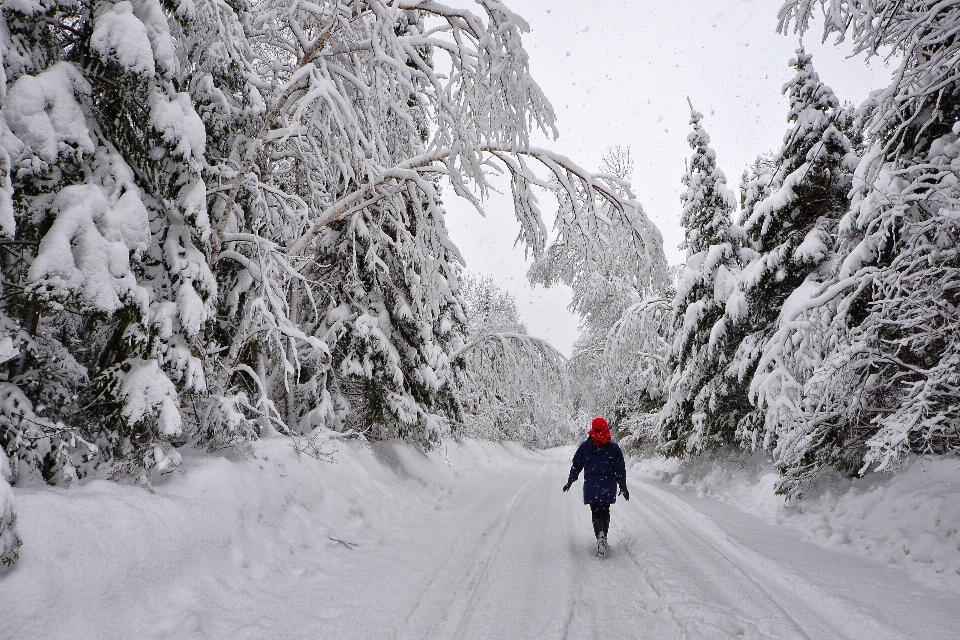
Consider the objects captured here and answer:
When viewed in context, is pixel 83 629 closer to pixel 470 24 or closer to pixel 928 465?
pixel 470 24

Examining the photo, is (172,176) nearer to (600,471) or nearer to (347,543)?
(347,543)

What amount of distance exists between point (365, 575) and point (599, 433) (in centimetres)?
371

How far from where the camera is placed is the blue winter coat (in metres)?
6.52

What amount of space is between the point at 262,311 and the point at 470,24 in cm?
399

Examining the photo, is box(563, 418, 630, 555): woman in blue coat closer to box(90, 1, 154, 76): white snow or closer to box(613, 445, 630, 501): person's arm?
box(613, 445, 630, 501): person's arm

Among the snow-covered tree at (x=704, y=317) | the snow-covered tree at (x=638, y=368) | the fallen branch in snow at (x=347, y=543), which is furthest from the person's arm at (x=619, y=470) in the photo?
the snow-covered tree at (x=638, y=368)

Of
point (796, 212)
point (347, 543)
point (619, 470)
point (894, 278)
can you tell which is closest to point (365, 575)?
point (347, 543)

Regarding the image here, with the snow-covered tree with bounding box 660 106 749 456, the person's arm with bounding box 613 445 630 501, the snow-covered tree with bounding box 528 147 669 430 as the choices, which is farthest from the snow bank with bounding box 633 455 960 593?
the snow-covered tree with bounding box 528 147 669 430

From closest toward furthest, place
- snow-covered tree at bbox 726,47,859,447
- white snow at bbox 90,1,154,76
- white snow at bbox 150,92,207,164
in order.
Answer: white snow at bbox 90,1,154,76
white snow at bbox 150,92,207,164
snow-covered tree at bbox 726,47,859,447

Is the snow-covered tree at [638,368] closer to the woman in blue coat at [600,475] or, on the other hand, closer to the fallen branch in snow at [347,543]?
the woman in blue coat at [600,475]

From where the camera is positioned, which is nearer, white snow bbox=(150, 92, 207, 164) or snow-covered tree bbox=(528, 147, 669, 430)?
white snow bbox=(150, 92, 207, 164)

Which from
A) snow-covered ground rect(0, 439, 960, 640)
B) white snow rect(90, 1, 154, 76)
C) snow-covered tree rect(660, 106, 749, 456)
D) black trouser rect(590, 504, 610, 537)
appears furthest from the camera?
snow-covered tree rect(660, 106, 749, 456)

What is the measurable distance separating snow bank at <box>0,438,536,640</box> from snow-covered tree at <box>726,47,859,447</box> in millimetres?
8834

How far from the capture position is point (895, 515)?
6.30 m
